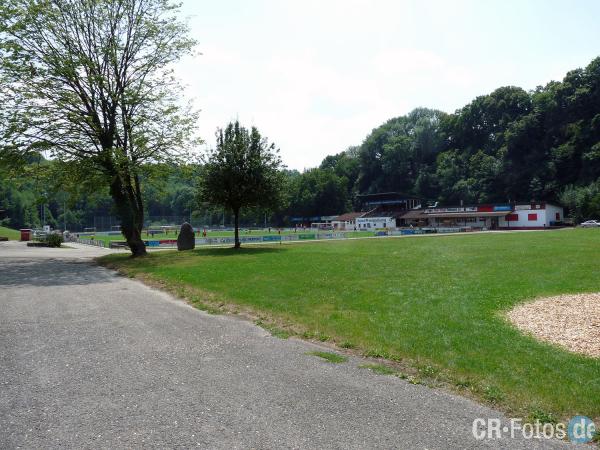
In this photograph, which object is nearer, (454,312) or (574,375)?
(574,375)

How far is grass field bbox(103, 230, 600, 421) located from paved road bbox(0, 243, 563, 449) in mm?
866

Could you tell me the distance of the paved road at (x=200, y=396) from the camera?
16.0ft

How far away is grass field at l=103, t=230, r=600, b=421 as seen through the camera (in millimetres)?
6344

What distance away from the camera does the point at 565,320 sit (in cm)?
989

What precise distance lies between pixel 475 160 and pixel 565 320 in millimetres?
113426

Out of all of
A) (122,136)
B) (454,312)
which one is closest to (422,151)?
(122,136)

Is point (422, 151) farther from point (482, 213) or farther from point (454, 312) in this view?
point (454, 312)

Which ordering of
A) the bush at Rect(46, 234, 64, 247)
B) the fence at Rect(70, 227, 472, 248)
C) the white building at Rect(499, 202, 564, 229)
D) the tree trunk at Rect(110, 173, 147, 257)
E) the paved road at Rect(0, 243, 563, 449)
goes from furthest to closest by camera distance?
the white building at Rect(499, 202, 564, 229), the fence at Rect(70, 227, 472, 248), the bush at Rect(46, 234, 64, 247), the tree trunk at Rect(110, 173, 147, 257), the paved road at Rect(0, 243, 563, 449)

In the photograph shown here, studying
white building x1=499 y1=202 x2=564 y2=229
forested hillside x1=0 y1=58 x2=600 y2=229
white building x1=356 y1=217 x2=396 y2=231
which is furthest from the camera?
white building x1=356 y1=217 x2=396 y2=231

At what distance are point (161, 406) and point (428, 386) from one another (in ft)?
12.3

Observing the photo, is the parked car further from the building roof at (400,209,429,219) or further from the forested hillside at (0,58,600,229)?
the building roof at (400,209,429,219)

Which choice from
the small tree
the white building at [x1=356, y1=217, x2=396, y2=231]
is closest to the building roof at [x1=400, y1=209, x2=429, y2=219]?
the white building at [x1=356, y1=217, x2=396, y2=231]

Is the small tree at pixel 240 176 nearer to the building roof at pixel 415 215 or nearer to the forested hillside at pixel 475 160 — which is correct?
the forested hillside at pixel 475 160

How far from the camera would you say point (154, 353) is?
7.88 m
